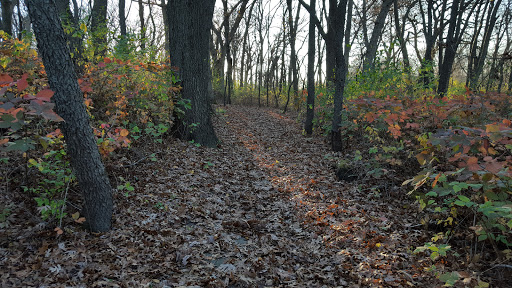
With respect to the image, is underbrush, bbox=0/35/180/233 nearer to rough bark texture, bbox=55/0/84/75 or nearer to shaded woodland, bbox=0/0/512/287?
shaded woodland, bbox=0/0/512/287

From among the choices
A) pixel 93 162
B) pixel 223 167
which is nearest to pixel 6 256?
pixel 93 162

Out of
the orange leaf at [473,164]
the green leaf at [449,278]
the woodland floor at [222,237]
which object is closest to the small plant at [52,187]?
the woodland floor at [222,237]

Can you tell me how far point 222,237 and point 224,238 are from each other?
36mm

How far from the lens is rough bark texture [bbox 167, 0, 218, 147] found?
7.14 m

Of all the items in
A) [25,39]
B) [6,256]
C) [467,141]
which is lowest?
[6,256]

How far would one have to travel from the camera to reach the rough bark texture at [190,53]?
714 cm

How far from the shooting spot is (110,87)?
562 centimetres

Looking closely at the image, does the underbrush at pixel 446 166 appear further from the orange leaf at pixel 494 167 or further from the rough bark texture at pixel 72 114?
the rough bark texture at pixel 72 114

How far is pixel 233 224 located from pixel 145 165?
2.22 metres

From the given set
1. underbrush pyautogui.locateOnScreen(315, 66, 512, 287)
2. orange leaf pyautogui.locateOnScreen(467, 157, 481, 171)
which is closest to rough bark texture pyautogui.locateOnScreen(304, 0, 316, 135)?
underbrush pyautogui.locateOnScreen(315, 66, 512, 287)

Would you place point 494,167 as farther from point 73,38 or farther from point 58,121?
point 73,38

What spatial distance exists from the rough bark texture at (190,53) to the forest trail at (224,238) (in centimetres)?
101

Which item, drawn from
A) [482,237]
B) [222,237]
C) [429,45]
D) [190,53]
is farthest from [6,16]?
[429,45]

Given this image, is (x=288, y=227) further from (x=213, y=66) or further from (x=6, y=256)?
(x=213, y=66)
